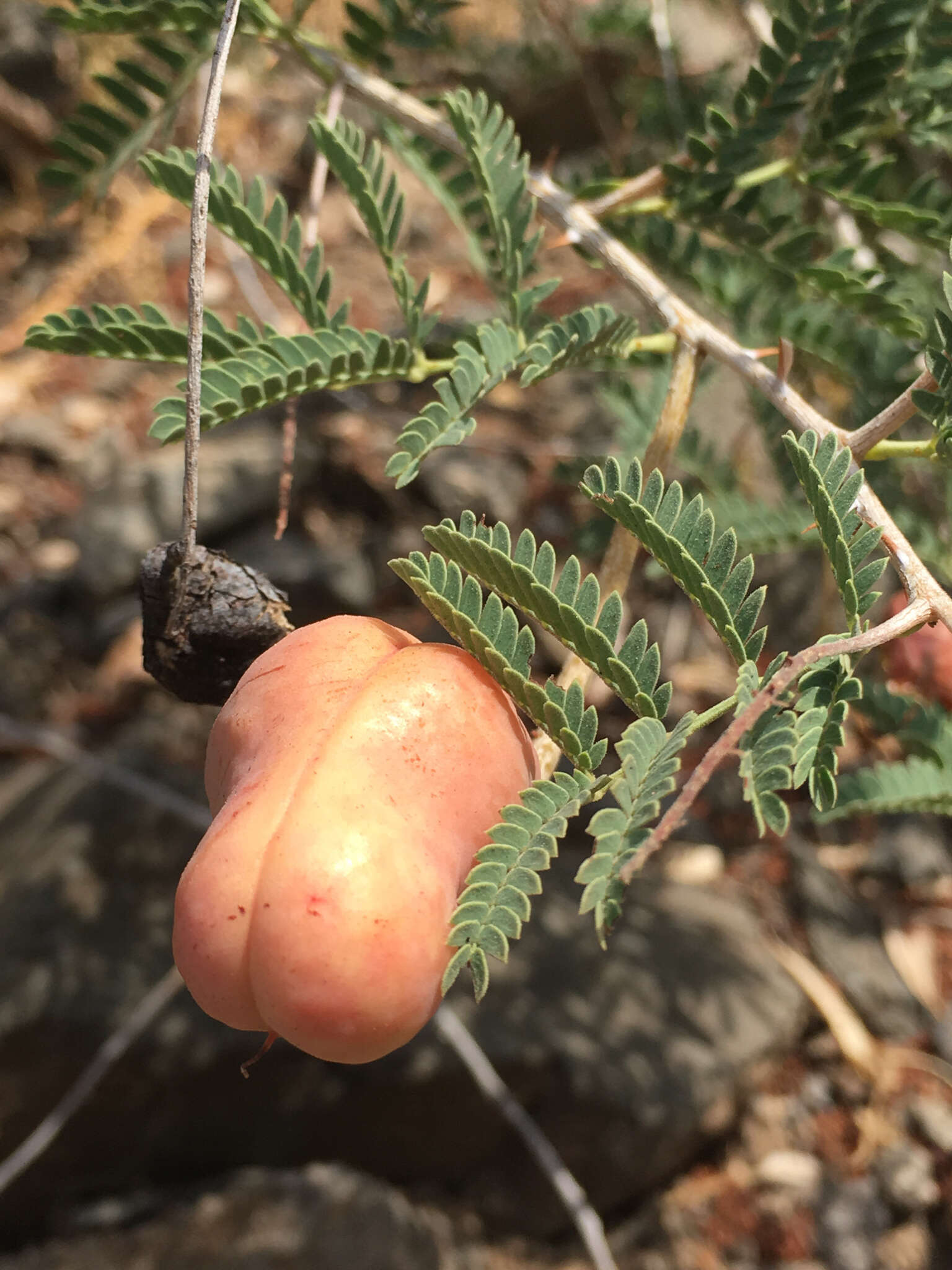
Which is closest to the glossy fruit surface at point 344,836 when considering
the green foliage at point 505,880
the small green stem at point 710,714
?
the green foliage at point 505,880

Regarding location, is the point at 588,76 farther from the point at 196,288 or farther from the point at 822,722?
the point at 822,722

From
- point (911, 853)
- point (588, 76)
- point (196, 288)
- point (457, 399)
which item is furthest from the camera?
point (911, 853)

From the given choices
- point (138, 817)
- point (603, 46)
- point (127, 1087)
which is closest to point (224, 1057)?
point (127, 1087)

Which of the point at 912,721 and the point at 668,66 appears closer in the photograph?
the point at 912,721

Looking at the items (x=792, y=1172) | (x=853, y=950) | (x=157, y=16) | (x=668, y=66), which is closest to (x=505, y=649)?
(x=157, y=16)

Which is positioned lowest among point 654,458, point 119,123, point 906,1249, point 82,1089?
point 82,1089

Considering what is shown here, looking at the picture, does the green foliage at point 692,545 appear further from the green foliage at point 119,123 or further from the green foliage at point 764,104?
the green foliage at point 119,123

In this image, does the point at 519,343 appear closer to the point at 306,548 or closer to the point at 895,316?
the point at 895,316
